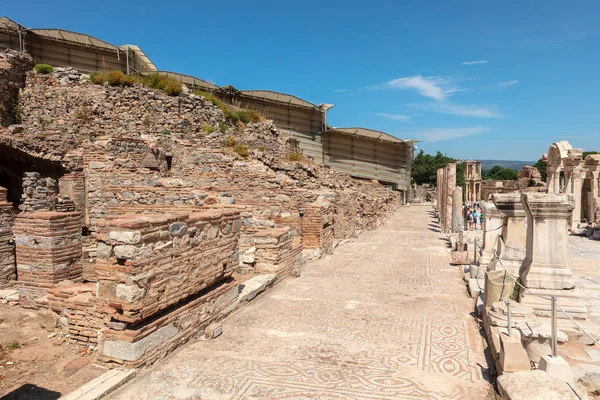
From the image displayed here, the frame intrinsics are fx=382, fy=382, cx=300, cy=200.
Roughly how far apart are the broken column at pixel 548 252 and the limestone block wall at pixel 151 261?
462 cm

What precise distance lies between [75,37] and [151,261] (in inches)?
780

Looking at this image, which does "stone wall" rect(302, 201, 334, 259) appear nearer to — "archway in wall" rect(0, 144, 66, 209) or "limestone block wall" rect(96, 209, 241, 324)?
"limestone block wall" rect(96, 209, 241, 324)

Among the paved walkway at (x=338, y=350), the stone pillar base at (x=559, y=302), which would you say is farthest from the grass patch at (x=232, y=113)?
the stone pillar base at (x=559, y=302)

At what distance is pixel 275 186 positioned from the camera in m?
11.2

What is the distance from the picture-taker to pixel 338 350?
15.1 feet

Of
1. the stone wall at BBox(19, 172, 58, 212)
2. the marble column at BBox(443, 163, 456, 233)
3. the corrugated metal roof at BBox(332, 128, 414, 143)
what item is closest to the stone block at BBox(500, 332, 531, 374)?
the stone wall at BBox(19, 172, 58, 212)

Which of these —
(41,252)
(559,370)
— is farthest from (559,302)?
(41,252)

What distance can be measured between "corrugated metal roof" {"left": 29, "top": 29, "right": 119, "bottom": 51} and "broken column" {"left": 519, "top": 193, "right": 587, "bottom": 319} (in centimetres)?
2078

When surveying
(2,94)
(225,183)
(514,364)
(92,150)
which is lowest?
(514,364)

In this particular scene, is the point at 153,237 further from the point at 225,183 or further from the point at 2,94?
the point at 2,94

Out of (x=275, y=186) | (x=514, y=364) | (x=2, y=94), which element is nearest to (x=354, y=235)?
(x=275, y=186)

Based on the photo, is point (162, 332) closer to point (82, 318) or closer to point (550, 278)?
point (82, 318)

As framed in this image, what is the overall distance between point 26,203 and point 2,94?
34.6 feet

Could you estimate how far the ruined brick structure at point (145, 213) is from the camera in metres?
4.04
